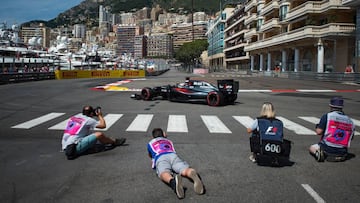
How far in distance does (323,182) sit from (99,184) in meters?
3.57

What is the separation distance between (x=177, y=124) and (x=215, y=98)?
510 cm

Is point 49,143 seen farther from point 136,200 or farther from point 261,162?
point 261,162

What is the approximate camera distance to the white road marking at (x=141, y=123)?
33.6ft

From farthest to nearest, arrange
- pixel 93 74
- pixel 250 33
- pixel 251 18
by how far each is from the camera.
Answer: pixel 251 18
pixel 250 33
pixel 93 74

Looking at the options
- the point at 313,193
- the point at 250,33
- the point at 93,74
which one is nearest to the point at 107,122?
the point at 313,193

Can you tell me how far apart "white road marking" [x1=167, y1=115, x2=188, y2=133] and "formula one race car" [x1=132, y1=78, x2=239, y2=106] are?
3432mm

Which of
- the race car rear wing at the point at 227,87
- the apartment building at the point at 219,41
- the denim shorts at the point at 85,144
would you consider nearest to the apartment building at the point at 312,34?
the race car rear wing at the point at 227,87

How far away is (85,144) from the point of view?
Answer: 705cm

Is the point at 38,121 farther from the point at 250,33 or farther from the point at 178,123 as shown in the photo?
the point at 250,33

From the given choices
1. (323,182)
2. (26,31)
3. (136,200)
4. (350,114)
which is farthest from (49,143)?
(26,31)

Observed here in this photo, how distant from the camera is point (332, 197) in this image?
488 cm

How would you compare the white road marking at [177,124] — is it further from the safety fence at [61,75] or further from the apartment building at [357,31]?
the apartment building at [357,31]

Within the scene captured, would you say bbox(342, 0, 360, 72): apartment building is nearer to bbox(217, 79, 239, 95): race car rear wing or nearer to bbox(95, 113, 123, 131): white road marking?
bbox(217, 79, 239, 95): race car rear wing

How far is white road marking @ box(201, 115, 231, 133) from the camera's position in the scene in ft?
33.2
